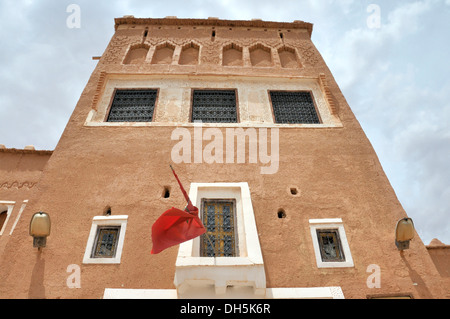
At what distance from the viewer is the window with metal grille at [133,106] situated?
22.1 feet

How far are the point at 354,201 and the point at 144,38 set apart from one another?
6645 millimetres

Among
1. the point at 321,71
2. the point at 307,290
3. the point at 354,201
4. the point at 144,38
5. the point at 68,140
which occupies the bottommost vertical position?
the point at 307,290

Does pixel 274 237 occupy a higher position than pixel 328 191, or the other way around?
pixel 328 191

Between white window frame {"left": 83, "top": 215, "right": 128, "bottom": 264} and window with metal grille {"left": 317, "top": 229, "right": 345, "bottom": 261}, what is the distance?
279 cm

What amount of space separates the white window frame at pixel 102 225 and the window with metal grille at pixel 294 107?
3.53 metres

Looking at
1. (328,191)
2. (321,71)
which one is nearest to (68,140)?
(328,191)

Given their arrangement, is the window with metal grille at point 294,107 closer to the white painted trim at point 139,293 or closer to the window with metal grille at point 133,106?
the window with metal grille at point 133,106

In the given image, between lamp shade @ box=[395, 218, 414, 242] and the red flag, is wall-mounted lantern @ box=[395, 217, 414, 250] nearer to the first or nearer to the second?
lamp shade @ box=[395, 218, 414, 242]

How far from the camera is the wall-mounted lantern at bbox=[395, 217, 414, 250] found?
454 centimetres

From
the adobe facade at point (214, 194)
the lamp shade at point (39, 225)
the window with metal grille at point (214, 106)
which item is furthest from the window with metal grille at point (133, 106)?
the lamp shade at point (39, 225)

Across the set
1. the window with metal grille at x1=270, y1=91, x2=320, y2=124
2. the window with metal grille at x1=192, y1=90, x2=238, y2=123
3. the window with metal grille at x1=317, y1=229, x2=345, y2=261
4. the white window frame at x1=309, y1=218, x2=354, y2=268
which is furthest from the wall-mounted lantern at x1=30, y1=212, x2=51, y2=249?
the window with metal grille at x1=270, y1=91, x2=320, y2=124
